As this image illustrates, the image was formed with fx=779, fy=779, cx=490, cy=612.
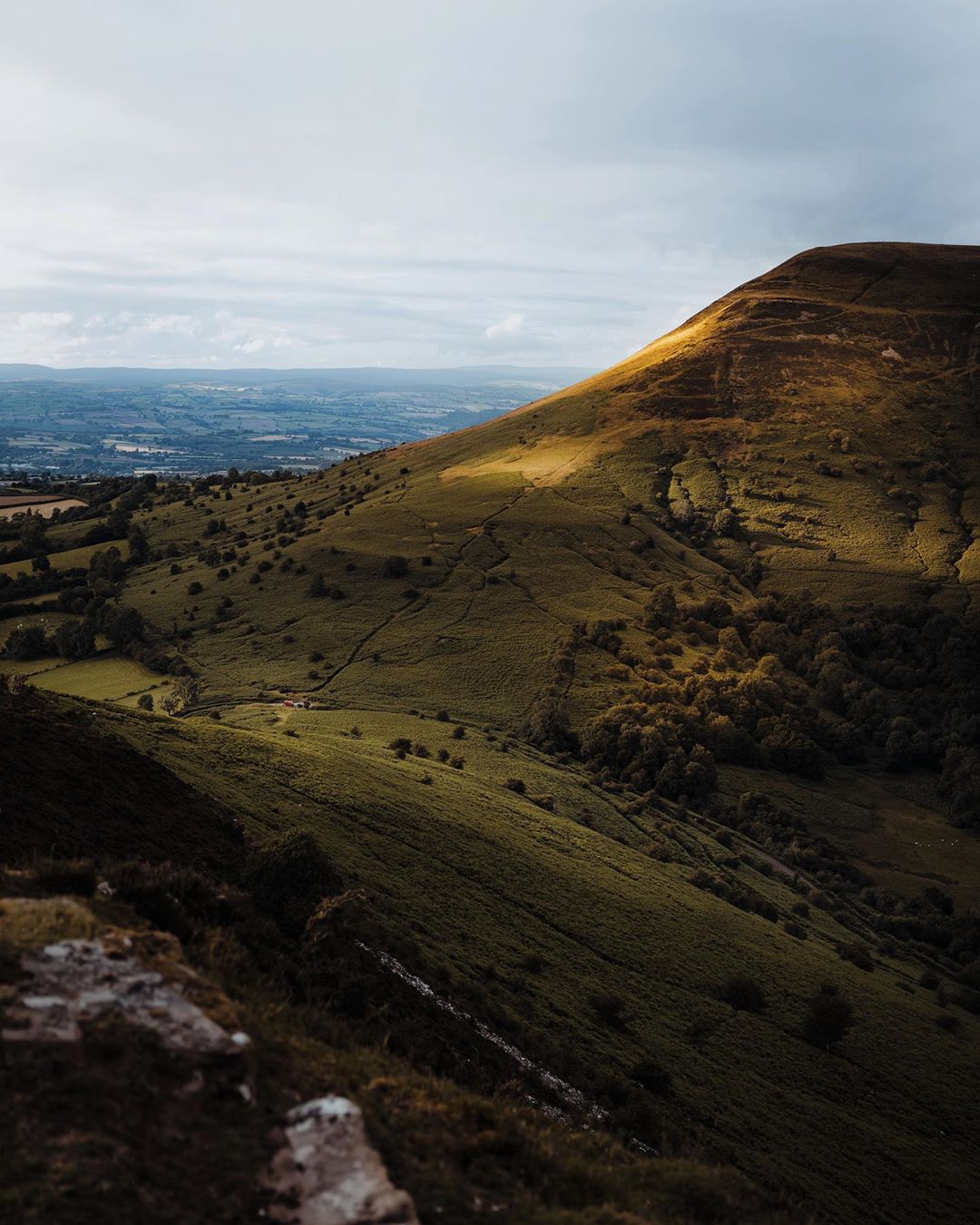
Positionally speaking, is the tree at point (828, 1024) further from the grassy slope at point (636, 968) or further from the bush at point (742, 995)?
the bush at point (742, 995)

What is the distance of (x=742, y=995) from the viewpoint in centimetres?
4312

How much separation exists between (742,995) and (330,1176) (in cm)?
3742

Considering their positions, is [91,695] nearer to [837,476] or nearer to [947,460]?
[837,476]

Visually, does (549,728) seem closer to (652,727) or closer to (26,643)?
(652,727)

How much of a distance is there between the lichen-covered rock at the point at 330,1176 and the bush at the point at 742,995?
3602 centimetres

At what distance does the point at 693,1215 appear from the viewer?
14594mm

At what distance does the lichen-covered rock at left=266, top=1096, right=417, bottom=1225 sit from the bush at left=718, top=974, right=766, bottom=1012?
36024 mm

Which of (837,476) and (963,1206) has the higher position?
(837,476)

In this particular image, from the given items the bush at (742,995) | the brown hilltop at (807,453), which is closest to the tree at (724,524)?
the brown hilltop at (807,453)

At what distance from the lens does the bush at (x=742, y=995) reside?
4294 cm

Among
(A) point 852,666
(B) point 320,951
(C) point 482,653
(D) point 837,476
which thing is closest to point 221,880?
(B) point 320,951

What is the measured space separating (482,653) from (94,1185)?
299 feet

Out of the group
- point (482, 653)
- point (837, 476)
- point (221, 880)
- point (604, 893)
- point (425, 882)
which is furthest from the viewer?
point (837, 476)

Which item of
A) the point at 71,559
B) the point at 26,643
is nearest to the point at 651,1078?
the point at 26,643
